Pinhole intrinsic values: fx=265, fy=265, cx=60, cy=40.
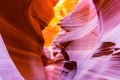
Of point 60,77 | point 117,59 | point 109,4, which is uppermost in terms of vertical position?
point 109,4

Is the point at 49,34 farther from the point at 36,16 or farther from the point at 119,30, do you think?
the point at 119,30

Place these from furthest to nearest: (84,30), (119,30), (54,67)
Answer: (54,67) → (84,30) → (119,30)

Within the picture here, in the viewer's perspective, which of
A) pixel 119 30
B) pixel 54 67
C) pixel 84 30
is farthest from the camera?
pixel 54 67

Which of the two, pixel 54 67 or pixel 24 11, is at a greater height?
pixel 24 11

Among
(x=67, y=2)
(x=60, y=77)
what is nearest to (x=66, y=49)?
(x=60, y=77)

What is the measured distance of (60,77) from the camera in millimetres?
706

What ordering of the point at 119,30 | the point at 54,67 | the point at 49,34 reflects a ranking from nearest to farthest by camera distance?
the point at 119,30 < the point at 54,67 < the point at 49,34

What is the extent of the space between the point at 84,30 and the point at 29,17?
6.8 inches

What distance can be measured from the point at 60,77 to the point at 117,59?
214 millimetres

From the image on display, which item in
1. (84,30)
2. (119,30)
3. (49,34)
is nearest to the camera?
(119,30)

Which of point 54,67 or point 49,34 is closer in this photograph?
point 54,67

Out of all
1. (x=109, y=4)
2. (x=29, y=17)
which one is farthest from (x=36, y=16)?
(x=109, y=4)

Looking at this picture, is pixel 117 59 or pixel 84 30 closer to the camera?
pixel 117 59

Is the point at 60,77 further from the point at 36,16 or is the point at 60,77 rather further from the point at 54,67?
the point at 36,16
